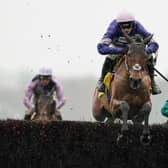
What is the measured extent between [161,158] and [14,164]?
1937 millimetres

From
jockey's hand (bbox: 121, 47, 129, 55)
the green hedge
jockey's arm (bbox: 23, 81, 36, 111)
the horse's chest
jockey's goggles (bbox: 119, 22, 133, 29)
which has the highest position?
jockey's goggles (bbox: 119, 22, 133, 29)

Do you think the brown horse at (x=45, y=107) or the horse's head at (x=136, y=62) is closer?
the horse's head at (x=136, y=62)

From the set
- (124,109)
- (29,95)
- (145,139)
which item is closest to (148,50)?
(124,109)

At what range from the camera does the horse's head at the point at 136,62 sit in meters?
12.4

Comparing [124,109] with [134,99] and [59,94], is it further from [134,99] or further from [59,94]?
[59,94]

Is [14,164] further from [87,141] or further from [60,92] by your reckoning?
[60,92]

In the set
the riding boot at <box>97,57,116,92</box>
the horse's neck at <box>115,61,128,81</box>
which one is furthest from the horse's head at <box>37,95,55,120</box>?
the horse's neck at <box>115,61,128,81</box>

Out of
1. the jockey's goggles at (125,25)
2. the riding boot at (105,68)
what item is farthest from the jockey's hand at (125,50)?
the riding boot at (105,68)

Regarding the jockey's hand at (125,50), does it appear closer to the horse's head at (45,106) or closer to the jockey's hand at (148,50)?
the jockey's hand at (148,50)

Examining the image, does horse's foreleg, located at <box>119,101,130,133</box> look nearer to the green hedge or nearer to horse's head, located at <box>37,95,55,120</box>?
the green hedge

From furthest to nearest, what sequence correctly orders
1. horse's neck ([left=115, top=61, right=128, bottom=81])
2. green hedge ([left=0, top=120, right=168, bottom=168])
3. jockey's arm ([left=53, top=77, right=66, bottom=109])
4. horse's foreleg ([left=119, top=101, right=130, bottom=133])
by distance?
jockey's arm ([left=53, top=77, right=66, bottom=109])
horse's neck ([left=115, top=61, right=128, bottom=81])
horse's foreleg ([left=119, top=101, right=130, bottom=133])
green hedge ([left=0, top=120, right=168, bottom=168])

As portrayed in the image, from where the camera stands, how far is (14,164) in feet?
40.3

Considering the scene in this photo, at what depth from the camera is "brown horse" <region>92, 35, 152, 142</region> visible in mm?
12523

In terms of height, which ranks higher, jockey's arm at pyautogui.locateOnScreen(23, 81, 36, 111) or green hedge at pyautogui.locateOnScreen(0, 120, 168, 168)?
jockey's arm at pyautogui.locateOnScreen(23, 81, 36, 111)
